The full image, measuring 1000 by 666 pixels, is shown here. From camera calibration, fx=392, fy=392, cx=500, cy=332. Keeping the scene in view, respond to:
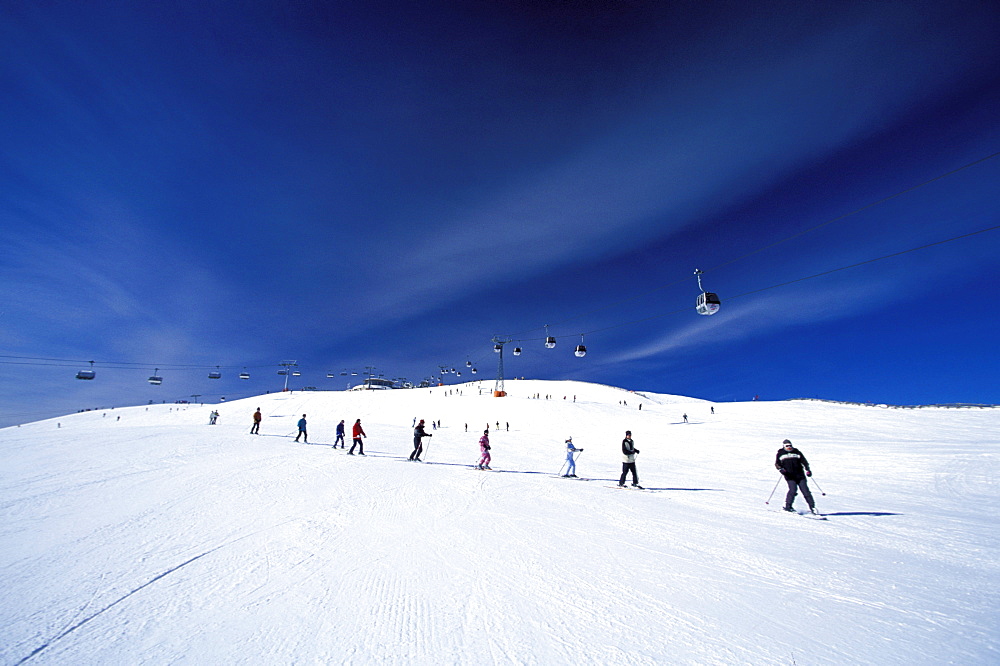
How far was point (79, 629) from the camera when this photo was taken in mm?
3584

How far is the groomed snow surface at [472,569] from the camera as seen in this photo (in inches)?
133

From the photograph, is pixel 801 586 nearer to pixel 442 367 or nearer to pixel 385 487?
pixel 385 487

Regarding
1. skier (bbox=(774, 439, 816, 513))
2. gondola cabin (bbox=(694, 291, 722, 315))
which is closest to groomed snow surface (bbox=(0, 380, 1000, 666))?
skier (bbox=(774, 439, 816, 513))

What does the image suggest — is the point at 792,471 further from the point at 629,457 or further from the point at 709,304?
the point at 709,304

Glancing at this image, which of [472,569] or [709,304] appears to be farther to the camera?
[709,304]

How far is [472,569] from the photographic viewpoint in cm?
515

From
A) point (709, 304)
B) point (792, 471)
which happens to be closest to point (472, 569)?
point (792, 471)

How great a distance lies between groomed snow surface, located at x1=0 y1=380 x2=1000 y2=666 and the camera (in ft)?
11.1

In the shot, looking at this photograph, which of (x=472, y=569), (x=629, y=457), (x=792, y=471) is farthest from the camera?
(x=629, y=457)

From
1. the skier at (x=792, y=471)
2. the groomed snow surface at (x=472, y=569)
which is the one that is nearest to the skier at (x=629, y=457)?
the groomed snow surface at (x=472, y=569)

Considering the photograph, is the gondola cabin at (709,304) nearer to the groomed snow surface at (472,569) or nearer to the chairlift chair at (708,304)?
the chairlift chair at (708,304)

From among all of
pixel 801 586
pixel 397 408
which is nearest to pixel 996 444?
pixel 801 586

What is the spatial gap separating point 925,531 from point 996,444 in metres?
22.3

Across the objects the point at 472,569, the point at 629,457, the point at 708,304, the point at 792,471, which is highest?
the point at 708,304
